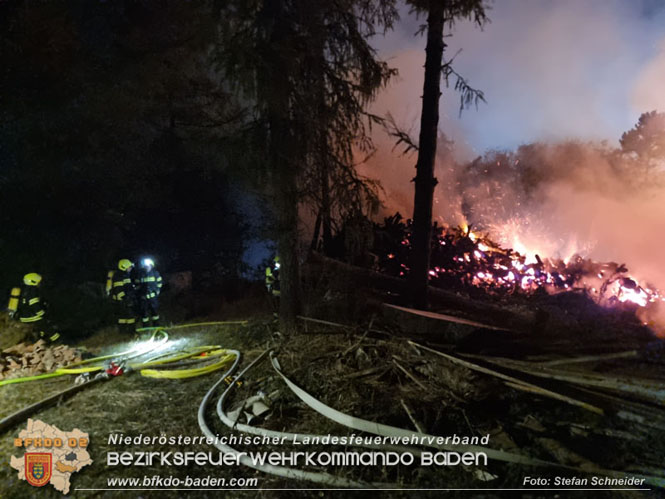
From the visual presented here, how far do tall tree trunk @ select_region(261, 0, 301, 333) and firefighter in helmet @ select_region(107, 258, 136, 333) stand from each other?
4424 mm

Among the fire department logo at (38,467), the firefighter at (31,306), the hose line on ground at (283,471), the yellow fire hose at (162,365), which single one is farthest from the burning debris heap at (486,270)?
the firefighter at (31,306)

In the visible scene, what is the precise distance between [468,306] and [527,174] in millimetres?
19669

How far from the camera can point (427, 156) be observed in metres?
7.07

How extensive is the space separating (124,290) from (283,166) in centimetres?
574

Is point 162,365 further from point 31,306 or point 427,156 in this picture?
point 427,156

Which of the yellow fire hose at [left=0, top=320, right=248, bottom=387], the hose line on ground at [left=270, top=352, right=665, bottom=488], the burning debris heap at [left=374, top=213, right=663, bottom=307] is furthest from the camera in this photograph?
the burning debris heap at [left=374, top=213, right=663, bottom=307]

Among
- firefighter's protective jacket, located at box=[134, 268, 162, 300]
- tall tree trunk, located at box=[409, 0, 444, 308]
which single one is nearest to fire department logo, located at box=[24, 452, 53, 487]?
firefighter's protective jacket, located at box=[134, 268, 162, 300]

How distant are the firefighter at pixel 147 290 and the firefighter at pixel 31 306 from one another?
1.81 m

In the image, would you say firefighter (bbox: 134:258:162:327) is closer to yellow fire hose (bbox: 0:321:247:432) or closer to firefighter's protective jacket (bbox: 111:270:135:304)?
firefighter's protective jacket (bbox: 111:270:135:304)

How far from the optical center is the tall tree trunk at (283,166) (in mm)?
5156

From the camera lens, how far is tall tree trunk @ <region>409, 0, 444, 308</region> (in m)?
6.84

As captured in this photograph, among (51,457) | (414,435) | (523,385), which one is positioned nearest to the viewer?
(414,435)

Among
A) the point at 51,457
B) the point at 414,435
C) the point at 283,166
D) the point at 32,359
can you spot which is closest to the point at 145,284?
the point at 32,359

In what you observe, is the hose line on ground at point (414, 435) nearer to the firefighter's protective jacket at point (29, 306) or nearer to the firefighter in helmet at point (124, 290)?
the firefighter in helmet at point (124, 290)
